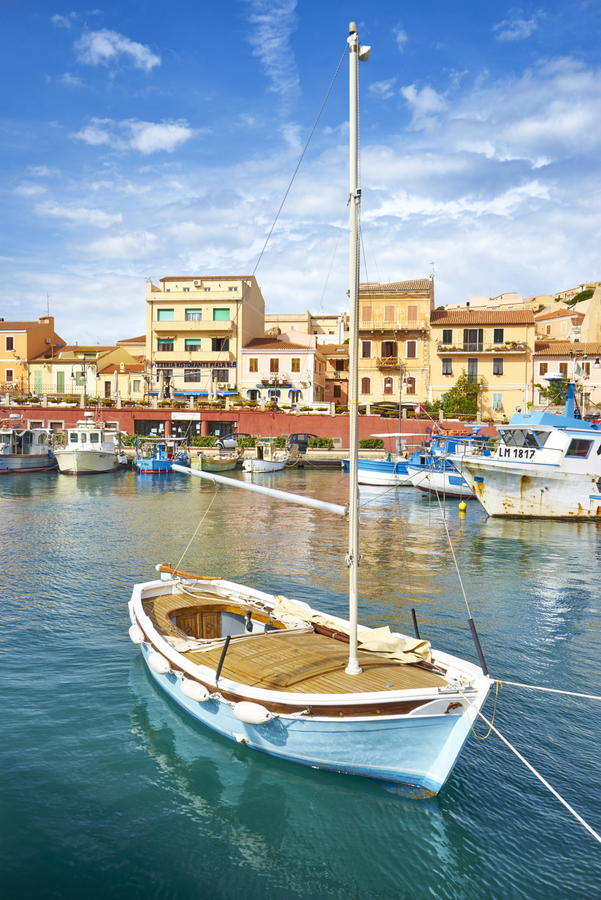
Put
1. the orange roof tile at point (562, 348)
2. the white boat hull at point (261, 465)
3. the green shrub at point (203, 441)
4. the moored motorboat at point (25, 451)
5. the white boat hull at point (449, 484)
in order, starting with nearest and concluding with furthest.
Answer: the white boat hull at point (449, 484) < the white boat hull at point (261, 465) < the moored motorboat at point (25, 451) < the green shrub at point (203, 441) < the orange roof tile at point (562, 348)

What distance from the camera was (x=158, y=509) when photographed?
114ft

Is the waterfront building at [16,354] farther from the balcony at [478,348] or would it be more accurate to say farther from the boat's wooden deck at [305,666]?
the boat's wooden deck at [305,666]

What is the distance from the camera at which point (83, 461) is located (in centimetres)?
5188

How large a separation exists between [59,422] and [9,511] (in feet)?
117

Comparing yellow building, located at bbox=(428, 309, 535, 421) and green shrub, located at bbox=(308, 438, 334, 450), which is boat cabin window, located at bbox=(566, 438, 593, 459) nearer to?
green shrub, located at bbox=(308, 438, 334, 450)

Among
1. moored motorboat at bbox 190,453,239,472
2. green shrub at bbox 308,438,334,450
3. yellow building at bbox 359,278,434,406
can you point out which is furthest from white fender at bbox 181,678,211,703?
yellow building at bbox 359,278,434,406

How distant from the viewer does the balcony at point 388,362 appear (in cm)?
6806

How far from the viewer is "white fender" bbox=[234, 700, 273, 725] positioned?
8.37m

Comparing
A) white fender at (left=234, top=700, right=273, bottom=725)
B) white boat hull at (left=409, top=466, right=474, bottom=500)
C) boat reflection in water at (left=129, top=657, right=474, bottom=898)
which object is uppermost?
white fender at (left=234, top=700, right=273, bottom=725)

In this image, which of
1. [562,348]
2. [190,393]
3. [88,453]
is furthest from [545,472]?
[190,393]

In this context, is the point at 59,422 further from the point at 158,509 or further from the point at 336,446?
the point at 158,509

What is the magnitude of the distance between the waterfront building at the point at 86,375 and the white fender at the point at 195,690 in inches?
2619

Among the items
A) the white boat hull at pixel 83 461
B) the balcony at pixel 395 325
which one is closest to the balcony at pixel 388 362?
the balcony at pixel 395 325

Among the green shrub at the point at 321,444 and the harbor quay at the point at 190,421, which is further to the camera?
the harbor quay at the point at 190,421
